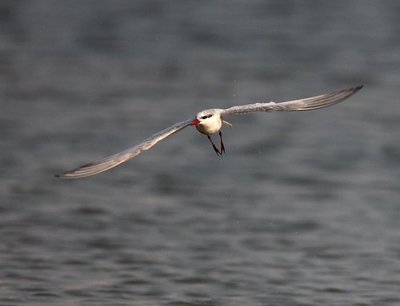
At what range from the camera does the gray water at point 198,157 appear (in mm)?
10508

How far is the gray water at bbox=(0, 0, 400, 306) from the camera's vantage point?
34.5 ft

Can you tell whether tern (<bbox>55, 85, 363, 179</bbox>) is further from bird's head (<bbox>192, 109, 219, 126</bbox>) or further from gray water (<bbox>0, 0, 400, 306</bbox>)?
gray water (<bbox>0, 0, 400, 306</bbox>)

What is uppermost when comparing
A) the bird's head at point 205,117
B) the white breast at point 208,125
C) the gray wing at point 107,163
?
the bird's head at point 205,117

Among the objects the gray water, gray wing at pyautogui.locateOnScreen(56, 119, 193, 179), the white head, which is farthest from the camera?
the gray water

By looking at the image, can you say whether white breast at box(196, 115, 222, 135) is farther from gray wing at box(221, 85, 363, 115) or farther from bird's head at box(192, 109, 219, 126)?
gray wing at box(221, 85, 363, 115)

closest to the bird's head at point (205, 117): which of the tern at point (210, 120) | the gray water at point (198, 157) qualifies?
the tern at point (210, 120)

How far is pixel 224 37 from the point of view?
18.9m

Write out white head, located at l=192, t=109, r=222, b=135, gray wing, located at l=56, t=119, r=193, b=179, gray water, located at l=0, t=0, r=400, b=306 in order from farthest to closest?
gray water, located at l=0, t=0, r=400, b=306 < white head, located at l=192, t=109, r=222, b=135 < gray wing, located at l=56, t=119, r=193, b=179

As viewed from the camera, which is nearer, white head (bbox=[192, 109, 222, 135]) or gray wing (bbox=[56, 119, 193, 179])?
gray wing (bbox=[56, 119, 193, 179])

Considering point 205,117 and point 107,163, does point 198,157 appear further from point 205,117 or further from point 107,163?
point 107,163

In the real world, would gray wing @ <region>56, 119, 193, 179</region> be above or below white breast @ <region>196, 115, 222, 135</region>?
below

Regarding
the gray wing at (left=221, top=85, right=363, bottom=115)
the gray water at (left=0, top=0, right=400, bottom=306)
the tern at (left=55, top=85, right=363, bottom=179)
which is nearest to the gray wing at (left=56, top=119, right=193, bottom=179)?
the tern at (left=55, top=85, right=363, bottom=179)

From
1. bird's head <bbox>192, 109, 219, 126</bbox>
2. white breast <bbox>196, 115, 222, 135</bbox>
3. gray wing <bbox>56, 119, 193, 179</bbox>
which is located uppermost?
bird's head <bbox>192, 109, 219, 126</bbox>

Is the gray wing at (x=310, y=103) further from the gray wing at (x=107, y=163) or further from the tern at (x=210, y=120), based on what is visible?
the gray wing at (x=107, y=163)
